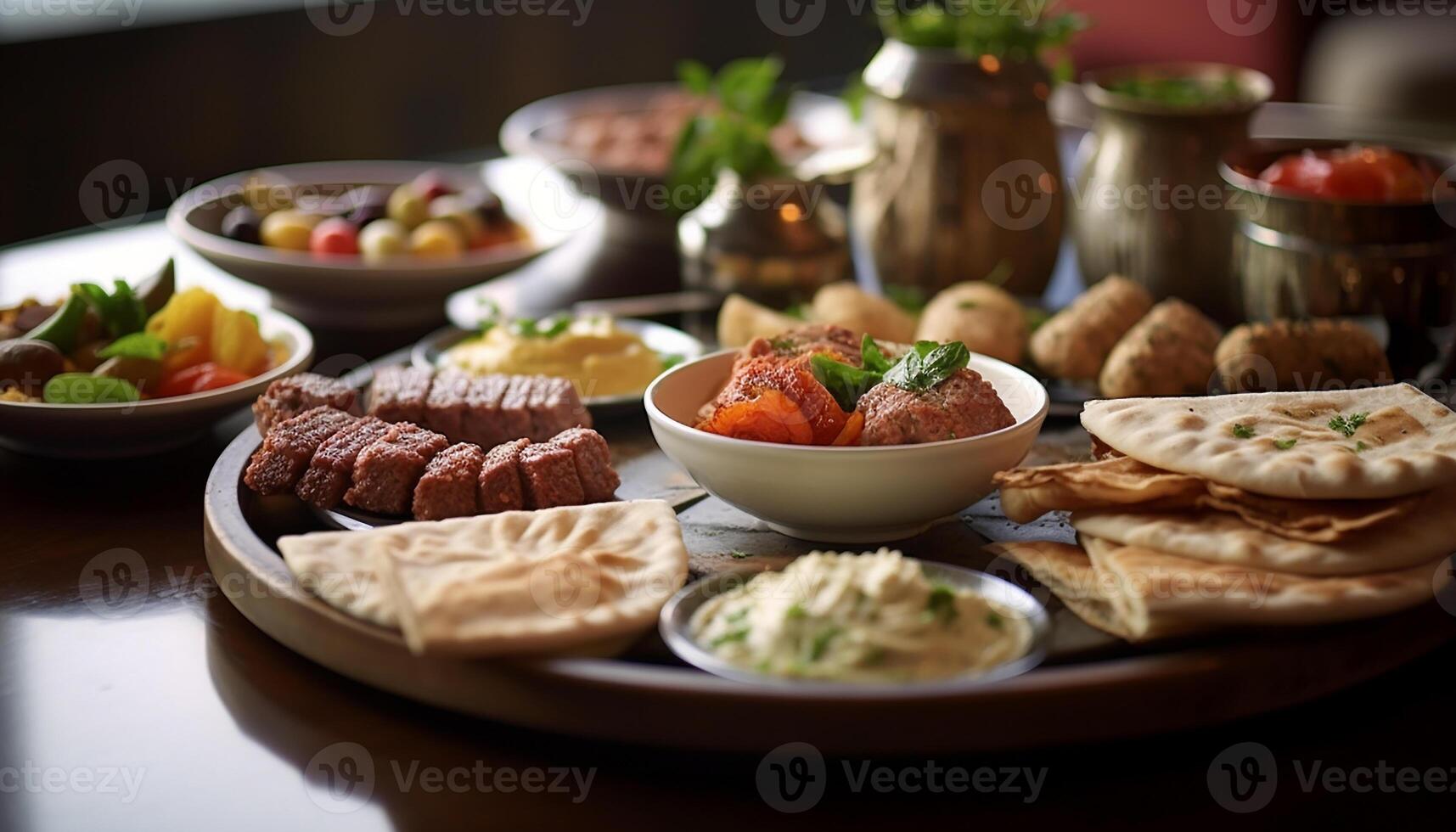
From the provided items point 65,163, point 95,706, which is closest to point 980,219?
point 95,706

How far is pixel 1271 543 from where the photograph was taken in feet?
6.91

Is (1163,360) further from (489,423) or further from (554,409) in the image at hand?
(489,423)

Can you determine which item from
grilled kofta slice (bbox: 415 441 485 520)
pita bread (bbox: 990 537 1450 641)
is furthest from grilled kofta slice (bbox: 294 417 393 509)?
pita bread (bbox: 990 537 1450 641)

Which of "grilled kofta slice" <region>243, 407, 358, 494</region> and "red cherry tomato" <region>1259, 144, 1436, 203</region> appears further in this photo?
"red cherry tomato" <region>1259, 144, 1436, 203</region>

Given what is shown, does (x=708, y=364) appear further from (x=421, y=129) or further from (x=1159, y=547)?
(x=421, y=129)

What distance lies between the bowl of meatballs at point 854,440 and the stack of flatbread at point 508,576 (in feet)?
0.53

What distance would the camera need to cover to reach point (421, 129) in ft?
29.2

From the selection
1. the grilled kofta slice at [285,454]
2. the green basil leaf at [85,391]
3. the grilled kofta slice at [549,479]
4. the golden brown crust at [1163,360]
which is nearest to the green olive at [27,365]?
the green basil leaf at [85,391]

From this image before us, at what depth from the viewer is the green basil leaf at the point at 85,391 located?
2867 millimetres

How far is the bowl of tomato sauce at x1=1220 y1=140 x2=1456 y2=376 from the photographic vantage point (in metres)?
3.11

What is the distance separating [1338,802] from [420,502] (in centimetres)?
151

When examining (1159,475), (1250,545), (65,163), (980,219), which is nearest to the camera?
(1250,545)

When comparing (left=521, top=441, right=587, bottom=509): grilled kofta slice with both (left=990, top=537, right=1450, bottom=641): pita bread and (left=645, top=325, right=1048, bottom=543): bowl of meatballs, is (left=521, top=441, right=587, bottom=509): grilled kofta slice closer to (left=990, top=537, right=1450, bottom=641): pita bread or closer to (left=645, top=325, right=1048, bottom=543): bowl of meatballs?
(left=645, top=325, right=1048, bottom=543): bowl of meatballs

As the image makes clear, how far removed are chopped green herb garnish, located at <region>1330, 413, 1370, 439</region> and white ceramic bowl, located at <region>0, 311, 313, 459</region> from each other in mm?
2085
